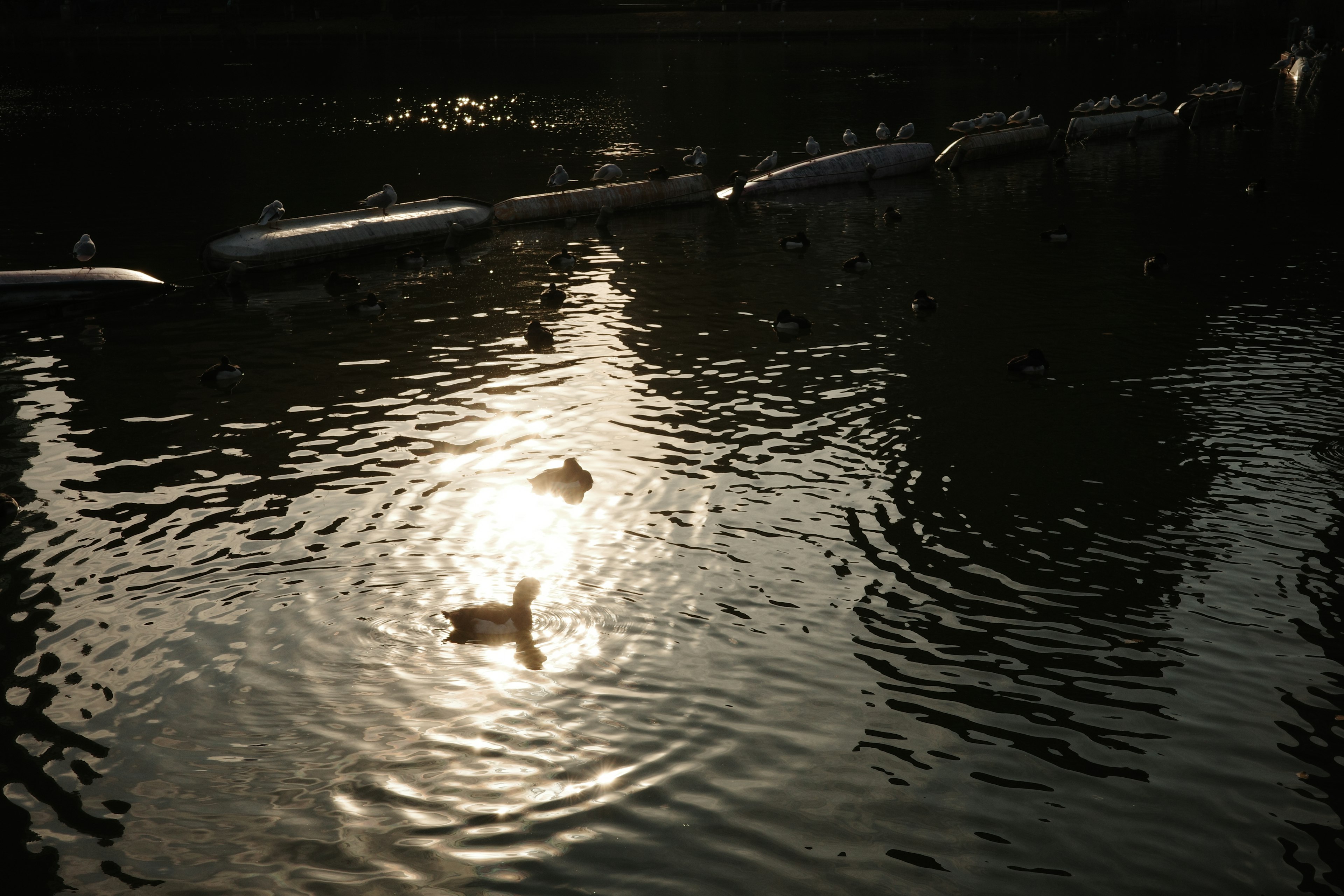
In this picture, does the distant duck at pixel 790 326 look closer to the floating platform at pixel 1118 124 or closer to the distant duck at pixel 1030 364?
the distant duck at pixel 1030 364

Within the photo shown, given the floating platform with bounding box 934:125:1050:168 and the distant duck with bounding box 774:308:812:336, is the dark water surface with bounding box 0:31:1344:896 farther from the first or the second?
the floating platform with bounding box 934:125:1050:168

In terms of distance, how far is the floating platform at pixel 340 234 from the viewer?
3181cm

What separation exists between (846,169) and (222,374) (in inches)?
1200

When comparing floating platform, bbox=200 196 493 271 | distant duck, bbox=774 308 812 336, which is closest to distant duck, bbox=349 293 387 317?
floating platform, bbox=200 196 493 271

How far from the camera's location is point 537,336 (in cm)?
2492

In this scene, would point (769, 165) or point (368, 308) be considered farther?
point (769, 165)

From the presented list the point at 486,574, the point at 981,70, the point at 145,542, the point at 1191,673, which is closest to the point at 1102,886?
the point at 1191,673

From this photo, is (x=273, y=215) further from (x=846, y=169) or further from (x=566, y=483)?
(x=846, y=169)

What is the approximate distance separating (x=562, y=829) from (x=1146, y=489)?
10.8 m

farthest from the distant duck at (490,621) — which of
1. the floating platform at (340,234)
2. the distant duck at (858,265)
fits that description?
the floating platform at (340,234)

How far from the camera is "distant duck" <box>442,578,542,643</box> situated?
12.4m

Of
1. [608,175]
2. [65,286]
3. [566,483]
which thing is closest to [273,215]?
[65,286]

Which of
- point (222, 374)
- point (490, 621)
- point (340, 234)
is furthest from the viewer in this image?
point (340, 234)

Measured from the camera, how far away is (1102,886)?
9.00 metres
